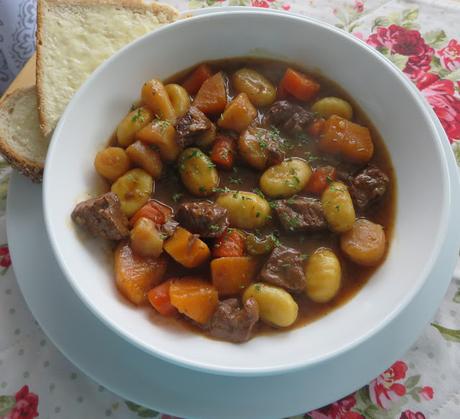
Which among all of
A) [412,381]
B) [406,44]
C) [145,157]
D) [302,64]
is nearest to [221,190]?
[145,157]

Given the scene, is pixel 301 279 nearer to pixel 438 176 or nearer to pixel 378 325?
pixel 378 325

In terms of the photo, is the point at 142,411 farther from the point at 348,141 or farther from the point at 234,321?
the point at 348,141

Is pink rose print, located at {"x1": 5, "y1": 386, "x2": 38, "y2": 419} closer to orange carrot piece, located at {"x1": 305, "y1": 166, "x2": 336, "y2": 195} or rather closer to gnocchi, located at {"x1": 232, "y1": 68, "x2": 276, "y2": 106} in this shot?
orange carrot piece, located at {"x1": 305, "y1": 166, "x2": 336, "y2": 195}

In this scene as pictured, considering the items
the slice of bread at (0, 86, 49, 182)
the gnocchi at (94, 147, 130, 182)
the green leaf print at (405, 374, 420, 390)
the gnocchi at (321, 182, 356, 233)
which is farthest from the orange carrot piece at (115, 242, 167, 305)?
the green leaf print at (405, 374, 420, 390)

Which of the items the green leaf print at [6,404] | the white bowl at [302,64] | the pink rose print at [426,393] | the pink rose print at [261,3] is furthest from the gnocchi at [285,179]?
the green leaf print at [6,404]

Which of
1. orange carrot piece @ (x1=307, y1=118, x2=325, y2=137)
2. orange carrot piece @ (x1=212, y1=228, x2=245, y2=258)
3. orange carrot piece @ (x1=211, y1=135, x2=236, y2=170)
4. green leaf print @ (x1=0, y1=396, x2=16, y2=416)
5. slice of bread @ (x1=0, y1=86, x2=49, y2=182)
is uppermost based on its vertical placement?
orange carrot piece @ (x1=307, y1=118, x2=325, y2=137)

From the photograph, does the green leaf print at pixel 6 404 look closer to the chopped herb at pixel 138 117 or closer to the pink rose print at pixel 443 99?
the chopped herb at pixel 138 117

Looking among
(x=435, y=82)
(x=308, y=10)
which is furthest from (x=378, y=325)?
(x=308, y=10)
